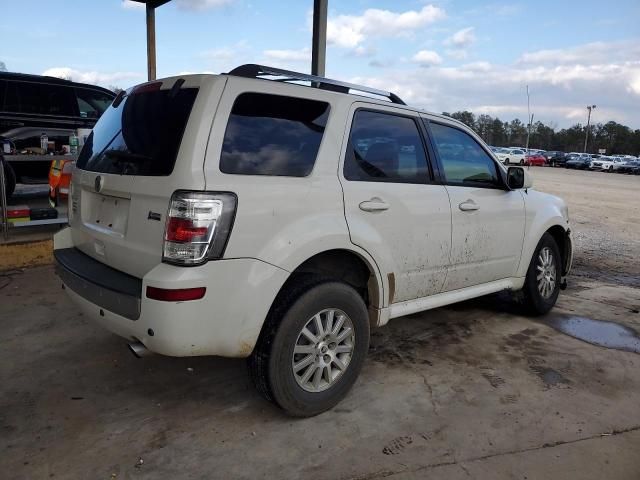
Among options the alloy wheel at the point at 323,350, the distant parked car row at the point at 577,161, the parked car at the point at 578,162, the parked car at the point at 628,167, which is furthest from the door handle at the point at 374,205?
the parked car at the point at 578,162

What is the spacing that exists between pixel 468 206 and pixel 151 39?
8.72 m

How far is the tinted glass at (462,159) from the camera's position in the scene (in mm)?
3896

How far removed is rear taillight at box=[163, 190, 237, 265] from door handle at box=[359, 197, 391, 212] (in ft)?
3.10

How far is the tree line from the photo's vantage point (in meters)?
76.2

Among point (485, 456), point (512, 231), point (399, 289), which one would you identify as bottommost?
point (485, 456)

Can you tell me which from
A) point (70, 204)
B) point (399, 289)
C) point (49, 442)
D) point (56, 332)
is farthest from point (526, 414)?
point (56, 332)

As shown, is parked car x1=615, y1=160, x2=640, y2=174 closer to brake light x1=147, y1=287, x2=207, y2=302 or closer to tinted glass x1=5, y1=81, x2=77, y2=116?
tinted glass x1=5, y1=81, x2=77, y2=116

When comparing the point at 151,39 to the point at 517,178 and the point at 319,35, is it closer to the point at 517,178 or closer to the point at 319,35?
the point at 319,35

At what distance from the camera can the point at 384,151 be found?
346 centimetres

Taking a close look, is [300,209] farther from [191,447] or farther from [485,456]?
[485,456]

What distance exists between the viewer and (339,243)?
9.89 feet

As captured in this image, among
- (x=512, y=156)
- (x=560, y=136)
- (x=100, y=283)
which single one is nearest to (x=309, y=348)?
(x=100, y=283)

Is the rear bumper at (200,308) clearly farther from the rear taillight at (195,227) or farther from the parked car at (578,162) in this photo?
the parked car at (578,162)

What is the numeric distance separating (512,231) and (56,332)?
3838mm
